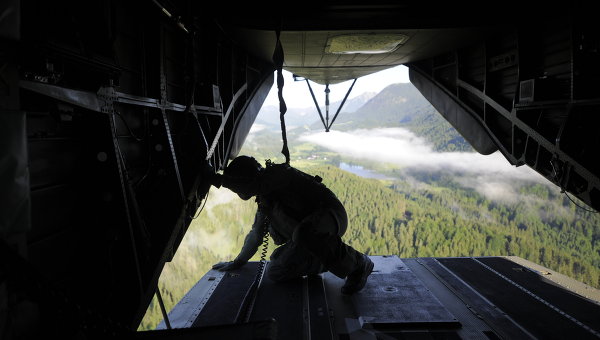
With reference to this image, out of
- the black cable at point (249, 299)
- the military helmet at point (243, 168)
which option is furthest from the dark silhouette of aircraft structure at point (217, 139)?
the military helmet at point (243, 168)

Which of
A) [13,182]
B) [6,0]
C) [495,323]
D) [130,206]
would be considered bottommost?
[495,323]

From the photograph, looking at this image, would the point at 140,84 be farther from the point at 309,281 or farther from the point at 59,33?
the point at 309,281

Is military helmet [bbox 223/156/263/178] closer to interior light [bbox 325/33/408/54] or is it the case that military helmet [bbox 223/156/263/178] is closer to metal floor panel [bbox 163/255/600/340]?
metal floor panel [bbox 163/255/600/340]

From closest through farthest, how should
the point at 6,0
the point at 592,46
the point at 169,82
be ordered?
the point at 6,0 < the point at 169,82 < the point at 592,46

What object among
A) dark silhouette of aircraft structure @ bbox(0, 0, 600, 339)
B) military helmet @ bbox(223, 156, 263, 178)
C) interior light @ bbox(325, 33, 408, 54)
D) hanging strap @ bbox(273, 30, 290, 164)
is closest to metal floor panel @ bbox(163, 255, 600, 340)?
dark silhouette of aircraft structure @ bbox(0, 0, 600, 339)

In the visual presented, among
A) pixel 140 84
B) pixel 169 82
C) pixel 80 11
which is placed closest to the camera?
pixel 80 11

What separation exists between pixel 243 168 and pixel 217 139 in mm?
901

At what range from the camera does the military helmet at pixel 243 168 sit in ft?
12.8

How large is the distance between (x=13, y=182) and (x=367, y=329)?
349cm

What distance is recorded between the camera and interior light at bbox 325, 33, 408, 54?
17.1 feet

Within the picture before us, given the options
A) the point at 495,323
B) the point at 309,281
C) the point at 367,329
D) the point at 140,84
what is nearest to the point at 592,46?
the point at 495,323

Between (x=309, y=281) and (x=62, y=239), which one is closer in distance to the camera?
(x=62, y=239)

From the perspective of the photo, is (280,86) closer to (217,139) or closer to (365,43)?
(217,139)

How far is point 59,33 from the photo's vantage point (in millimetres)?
1791
